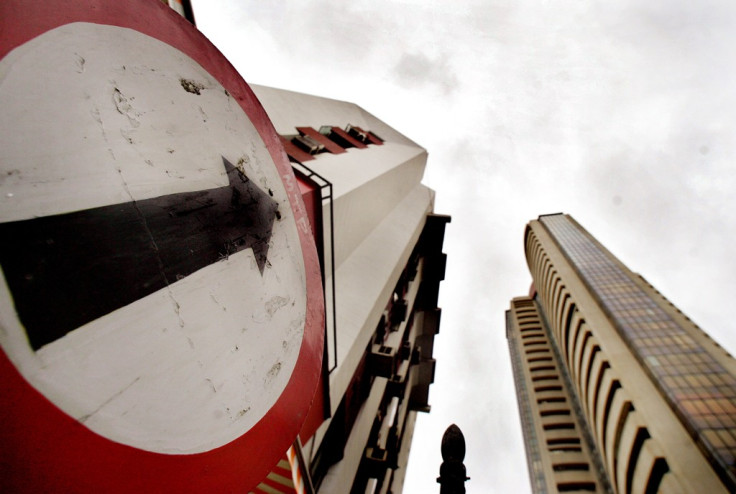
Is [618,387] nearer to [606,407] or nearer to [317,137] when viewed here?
[606,407]

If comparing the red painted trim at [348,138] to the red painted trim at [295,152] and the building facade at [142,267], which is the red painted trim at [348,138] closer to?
the red painted trim at [295,152]

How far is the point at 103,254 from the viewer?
59.0 inches

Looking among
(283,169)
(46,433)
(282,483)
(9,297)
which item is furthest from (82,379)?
(282,483)

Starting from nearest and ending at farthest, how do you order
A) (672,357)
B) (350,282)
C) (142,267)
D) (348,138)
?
(142,267) < (350,282) < (348,138) < (672,357)

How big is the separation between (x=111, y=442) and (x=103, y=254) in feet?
2.59

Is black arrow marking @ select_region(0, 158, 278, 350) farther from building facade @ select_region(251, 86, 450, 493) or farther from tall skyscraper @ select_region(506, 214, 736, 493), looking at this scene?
tall skyscraper @ select_region(506, 214, 736, 493)

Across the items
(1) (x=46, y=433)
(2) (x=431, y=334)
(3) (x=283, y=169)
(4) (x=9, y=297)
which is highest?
(2) (x=431, y=334)

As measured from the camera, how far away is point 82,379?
1.32 meters

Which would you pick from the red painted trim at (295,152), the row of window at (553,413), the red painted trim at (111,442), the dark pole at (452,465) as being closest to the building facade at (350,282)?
the red painted trim at (295,152)

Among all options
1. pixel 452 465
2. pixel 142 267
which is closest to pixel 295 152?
pixel 142 267

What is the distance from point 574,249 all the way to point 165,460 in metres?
60.2

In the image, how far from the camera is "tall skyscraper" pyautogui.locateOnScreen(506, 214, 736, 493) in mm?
24781

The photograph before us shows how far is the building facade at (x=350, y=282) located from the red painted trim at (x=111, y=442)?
192 centimetres

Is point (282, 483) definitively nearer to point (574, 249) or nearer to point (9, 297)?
point (9, 297)
